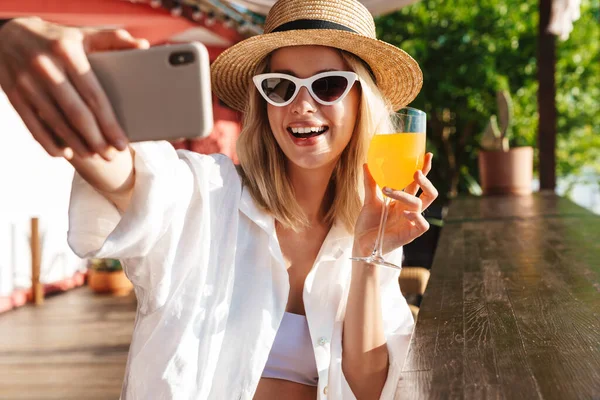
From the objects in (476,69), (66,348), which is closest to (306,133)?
(66,348)

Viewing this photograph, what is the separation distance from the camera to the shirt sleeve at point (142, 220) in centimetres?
106

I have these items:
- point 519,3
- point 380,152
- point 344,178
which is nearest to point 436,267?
point 344,178

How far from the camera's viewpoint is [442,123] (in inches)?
280

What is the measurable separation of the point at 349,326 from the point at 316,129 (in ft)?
1.74

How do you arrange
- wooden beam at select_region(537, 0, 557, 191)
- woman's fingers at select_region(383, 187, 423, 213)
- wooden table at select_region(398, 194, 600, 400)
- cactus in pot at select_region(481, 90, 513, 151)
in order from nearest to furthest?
wooden table at select_region(398, 194, 600, 400), woman's fingers at select_region(383, 187, 423, 213), cactus in pot at select_region(481, 90, 513, 151), wooden beam at select_region(537, 0, 557, 191)

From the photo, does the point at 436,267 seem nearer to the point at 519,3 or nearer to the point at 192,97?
the point at 192,97

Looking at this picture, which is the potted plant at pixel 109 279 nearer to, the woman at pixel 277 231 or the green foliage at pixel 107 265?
the green foliage at pixel 107 265

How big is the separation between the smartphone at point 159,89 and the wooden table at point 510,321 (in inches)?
20.2

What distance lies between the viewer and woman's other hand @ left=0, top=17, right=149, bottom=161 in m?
0.68

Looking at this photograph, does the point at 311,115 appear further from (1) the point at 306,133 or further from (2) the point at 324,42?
(2) the point at 324,42

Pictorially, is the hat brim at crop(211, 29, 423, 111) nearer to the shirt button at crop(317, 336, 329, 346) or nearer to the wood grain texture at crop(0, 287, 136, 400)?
the shirt button at crop(317, 336, 329, 346)

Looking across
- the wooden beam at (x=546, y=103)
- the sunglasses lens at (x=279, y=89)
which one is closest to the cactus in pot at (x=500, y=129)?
the wooden beam at (x=546, y=103)

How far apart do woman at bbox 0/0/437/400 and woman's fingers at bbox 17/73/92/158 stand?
347 millimetres

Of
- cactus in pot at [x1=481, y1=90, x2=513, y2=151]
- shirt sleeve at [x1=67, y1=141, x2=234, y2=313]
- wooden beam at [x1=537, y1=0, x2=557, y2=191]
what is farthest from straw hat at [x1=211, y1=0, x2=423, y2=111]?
wooden beam at [x1=537, y1=0, x2=557, y2=191]
